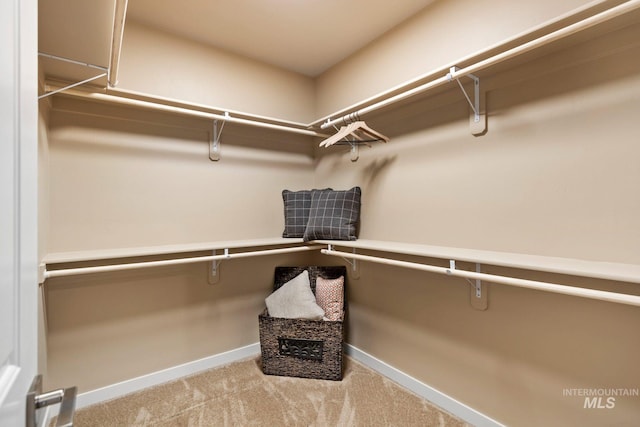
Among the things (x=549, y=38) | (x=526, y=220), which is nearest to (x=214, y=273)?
(x=526, y=220)

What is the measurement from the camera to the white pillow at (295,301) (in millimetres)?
2142

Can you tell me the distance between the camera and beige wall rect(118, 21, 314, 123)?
6.47 feet

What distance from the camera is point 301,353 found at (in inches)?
82.8

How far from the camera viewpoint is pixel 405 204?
2020 mm

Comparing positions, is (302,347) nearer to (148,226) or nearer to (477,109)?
(148,226)

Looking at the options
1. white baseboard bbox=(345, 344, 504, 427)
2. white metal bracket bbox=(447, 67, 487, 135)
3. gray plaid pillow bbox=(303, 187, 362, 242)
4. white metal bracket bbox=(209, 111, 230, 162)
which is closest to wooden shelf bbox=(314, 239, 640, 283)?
gray plaid pillow bbox=(303, 187, 362, 242)

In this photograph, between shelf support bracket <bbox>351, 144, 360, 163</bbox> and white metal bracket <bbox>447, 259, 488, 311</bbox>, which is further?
shelf support bracket <bbox>351, 144, 360, 163</bbox>

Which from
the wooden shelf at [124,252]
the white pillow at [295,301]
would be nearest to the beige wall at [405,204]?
the wooden shelf at [124,252]

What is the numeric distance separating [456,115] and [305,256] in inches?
66.6

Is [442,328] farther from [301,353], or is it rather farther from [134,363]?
[134,363]

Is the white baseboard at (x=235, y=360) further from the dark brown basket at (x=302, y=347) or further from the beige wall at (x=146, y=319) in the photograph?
the dark brown basket at (x=302, y=347)

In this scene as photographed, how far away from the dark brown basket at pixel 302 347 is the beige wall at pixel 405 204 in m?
0.35

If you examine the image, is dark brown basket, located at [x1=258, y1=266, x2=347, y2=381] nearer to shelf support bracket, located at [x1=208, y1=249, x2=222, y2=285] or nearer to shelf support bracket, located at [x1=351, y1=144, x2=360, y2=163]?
shelf support bracket, located at [x1=208, y1=249, x2=222, y2=285]

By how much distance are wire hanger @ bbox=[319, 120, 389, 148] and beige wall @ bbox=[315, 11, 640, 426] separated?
164 mm
